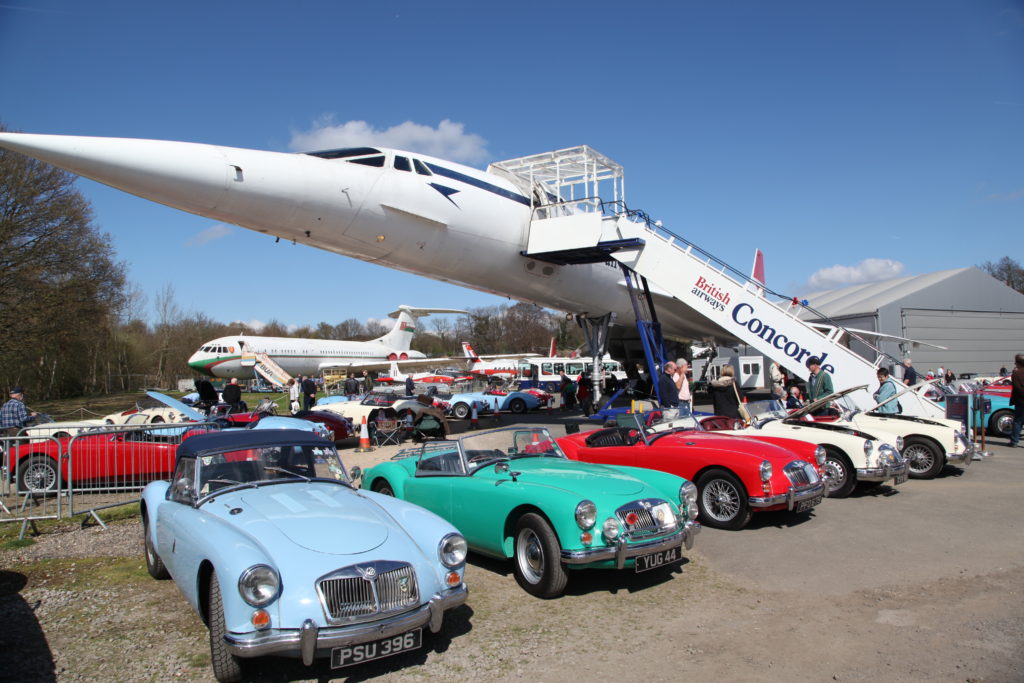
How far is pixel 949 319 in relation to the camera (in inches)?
1077

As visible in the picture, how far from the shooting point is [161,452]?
29.7ft

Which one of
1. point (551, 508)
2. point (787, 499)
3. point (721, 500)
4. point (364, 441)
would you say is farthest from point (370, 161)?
point (787, 499)

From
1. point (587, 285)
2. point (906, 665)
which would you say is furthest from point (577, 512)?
point (587, 285)

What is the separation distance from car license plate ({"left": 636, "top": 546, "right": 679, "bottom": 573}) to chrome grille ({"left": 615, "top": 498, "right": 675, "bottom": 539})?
0.54 ft

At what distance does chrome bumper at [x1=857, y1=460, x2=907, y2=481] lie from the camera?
782 cm

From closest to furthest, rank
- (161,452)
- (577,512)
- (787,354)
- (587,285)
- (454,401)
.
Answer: (577,512) → (161,452) → (787,354) → (587,285) → (454,401)

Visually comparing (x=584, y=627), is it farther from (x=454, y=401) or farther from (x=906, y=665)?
(x=454, y=401)

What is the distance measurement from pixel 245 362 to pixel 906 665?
1595 inches

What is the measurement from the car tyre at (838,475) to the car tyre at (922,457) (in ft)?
6.25

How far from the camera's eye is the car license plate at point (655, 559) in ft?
15.8

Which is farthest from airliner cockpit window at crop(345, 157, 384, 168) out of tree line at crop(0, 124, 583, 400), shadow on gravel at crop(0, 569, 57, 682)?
tree line at crop(0, 124, 583, 400)

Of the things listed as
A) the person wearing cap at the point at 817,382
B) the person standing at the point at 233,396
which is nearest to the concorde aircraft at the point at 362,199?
the person wearing cap at the point at 817,382

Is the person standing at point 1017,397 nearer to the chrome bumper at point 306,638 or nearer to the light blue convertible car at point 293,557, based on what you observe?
the light blue convertible car at point 293,557

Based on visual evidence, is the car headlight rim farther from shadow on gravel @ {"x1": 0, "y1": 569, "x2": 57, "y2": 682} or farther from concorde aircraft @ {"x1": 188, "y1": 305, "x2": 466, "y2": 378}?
concorde aircraft @ {"x1": 188, "y1": 305, "x2": 466, "y2": 378}
